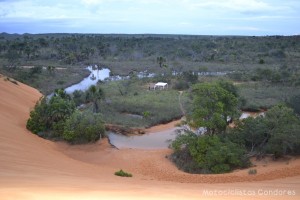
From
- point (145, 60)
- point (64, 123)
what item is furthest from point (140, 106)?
point (145, 60)

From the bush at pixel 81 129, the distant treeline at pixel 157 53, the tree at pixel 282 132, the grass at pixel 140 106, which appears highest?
the distant treeline at pixel 157 53

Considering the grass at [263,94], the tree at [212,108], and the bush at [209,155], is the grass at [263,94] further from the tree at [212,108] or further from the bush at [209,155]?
the bush at [209,155]

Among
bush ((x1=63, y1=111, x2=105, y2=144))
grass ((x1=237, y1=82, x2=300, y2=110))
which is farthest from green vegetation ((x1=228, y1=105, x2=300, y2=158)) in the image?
grass ((x1=237, y1=82, x2=300, y2=110))

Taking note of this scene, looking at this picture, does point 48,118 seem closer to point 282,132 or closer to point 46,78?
point 282,132

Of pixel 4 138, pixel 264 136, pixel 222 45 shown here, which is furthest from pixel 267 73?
pixel 222 45

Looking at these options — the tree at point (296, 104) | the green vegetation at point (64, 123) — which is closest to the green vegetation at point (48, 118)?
the green vegetation at point (64, 123)

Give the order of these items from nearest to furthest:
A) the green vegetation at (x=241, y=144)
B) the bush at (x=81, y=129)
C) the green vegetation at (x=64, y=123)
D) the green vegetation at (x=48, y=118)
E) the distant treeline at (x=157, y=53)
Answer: the green vegetation at (x=241, y=144), the bush at (x=81, y=129), the green vegetation at (x=64, y=123), the green vegetation at (x=48, y=118), the distant treeline at (x=157, y=53)
